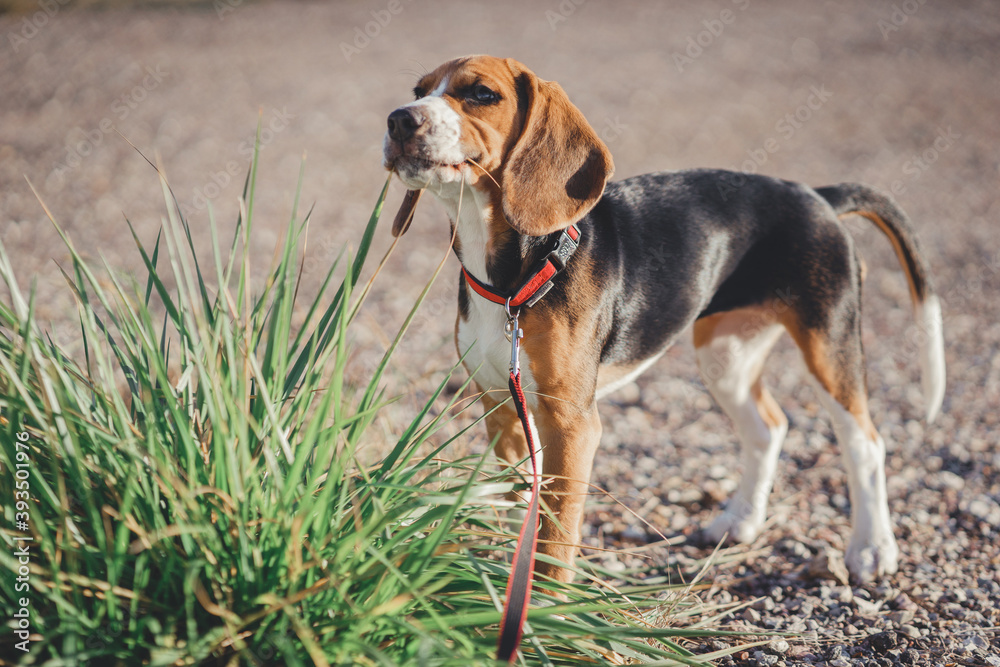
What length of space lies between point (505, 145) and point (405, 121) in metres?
0.44

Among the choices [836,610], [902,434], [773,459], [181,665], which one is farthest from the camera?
[902,434]

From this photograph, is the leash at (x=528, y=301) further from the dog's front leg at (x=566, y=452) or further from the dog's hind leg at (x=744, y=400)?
the dog's hind leg at (x=744, y=400)

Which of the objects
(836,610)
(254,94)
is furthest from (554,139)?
(254,94)

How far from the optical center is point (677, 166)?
1063 cm

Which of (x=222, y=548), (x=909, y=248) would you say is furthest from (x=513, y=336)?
(x=909, y=248)

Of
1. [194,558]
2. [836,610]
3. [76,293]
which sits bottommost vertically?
[836,610]

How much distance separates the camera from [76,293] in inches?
81.8

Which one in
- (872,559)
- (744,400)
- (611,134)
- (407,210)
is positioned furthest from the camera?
(611,134)

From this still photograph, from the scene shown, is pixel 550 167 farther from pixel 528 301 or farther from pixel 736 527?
pixel 736 527

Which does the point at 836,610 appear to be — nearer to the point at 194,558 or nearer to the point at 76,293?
the point at 194,558

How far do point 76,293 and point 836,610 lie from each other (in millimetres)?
3029

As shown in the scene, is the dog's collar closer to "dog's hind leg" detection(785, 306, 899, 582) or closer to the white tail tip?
"dog's hind leg" detection(785, 306, 899, 582)

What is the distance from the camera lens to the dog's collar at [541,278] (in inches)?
98.8

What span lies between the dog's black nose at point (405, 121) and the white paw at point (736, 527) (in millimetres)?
2473
